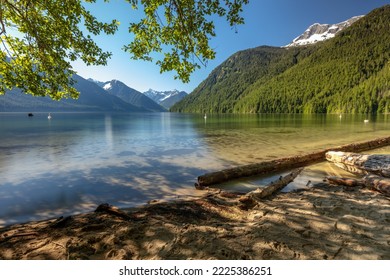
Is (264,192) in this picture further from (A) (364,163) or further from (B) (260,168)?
(A) (364,163)

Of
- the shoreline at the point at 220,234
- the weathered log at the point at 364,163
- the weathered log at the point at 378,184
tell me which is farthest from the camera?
the weathered log at the point at 364,163

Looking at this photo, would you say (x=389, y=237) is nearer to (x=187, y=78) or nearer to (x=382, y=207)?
(x=382, y=207)

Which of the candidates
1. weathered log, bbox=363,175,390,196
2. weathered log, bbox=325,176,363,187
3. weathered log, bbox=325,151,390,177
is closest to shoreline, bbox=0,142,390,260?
weathered log, bbox=363,175,390,196

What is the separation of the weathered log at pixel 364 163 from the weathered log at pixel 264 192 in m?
3.68

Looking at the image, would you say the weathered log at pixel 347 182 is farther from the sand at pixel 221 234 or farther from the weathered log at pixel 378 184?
the sand at pixel 221 234

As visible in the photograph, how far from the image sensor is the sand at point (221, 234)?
4.37 m

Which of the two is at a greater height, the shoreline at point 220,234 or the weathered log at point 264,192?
the shoreline at point 220,234

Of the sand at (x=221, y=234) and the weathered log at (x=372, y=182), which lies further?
the weathered log at (x=372, y=182)

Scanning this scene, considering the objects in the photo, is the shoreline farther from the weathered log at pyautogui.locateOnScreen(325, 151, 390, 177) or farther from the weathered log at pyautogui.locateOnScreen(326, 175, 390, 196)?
the weathered log at pyautogui.locateOnScreen(325, 151, 390, 177)

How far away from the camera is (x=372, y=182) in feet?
31.0

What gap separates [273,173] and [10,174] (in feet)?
55.1

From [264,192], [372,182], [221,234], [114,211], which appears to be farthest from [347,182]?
[114,211]

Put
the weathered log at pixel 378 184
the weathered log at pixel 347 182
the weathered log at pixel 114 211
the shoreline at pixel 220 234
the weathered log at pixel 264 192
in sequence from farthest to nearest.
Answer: the weathered log at pixel 347 182, the weathered log at pixel 378 184, the weathered log at pixel 264 192, the weathered log at pixel 114 211, the shoreline at pixel 220 234

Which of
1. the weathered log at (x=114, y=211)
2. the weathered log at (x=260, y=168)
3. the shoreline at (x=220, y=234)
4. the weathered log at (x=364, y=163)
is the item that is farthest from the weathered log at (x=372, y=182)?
the weathered log at (x=114, y=211)
